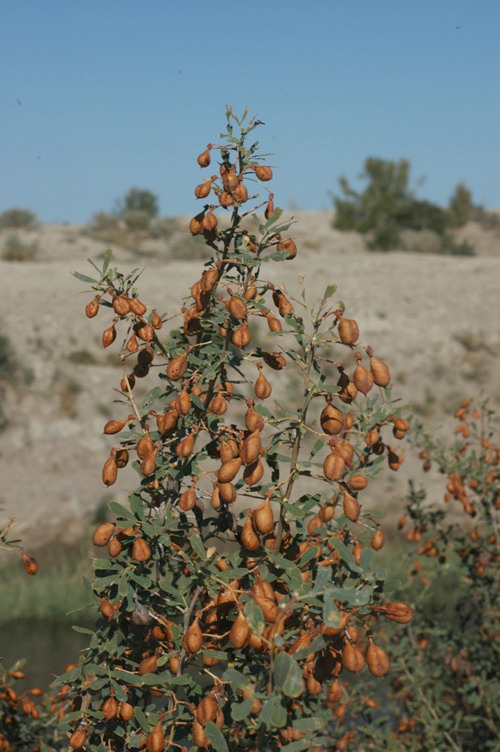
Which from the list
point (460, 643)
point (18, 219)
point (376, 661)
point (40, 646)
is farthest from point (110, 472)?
point (18, 219)

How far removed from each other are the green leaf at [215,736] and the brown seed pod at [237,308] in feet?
2.22

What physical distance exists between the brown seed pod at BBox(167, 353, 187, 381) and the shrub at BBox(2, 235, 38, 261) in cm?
1879

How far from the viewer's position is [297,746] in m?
1.31

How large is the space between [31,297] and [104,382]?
3168 millimetres

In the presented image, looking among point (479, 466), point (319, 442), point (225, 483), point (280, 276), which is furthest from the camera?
point (280, 276)

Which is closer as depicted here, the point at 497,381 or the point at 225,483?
the point at 225,483

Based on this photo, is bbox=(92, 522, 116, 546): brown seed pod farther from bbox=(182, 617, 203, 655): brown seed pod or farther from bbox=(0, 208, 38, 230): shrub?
bbox=(0, 208, 38, 230): shrub

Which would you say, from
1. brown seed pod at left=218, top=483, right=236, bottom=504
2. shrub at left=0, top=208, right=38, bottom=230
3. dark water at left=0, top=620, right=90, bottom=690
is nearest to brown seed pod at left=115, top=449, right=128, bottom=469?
brown seed pod at left=218, top=483, right=236, bottom=504

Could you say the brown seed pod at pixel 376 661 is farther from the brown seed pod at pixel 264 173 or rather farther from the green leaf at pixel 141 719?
the brown seed pod at pixel 264 173

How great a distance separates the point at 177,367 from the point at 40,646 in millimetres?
5266

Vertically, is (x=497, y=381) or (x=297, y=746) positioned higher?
(x=297, y=746)

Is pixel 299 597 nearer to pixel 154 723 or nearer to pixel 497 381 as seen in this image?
pixel 154 723

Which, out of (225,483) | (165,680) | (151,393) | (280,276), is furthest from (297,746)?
(280,276)

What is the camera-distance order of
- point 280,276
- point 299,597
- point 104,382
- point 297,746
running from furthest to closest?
point 280,276 < point 104,382 < point 297,746 < point 299,597
